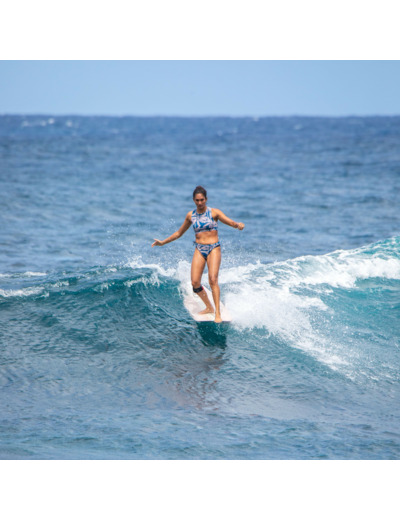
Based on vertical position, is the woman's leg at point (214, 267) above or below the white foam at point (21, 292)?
above

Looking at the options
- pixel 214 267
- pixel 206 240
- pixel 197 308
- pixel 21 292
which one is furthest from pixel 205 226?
pixel 21 292

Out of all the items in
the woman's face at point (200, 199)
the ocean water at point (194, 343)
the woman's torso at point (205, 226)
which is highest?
the woman's face at point (200, 199)

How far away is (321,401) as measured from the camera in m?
7.28

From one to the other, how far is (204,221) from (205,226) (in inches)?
3.0

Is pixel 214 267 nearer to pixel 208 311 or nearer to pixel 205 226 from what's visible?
pixel 205 226

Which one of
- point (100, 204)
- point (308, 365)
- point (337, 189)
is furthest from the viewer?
point (337, 189)

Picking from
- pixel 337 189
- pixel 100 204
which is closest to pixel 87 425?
pixel 100 204

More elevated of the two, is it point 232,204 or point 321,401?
point 232,204

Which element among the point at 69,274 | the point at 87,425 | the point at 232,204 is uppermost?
the point at 232,204

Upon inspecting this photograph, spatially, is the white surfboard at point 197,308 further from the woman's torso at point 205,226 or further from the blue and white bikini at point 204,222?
the blue and white bikini at point 204,222

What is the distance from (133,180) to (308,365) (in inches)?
791

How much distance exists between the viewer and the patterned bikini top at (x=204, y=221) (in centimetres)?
866

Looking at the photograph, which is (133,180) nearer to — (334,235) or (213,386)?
(334,235)

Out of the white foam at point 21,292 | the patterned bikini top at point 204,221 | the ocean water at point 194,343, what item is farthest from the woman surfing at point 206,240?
the white foam at point 21,292
